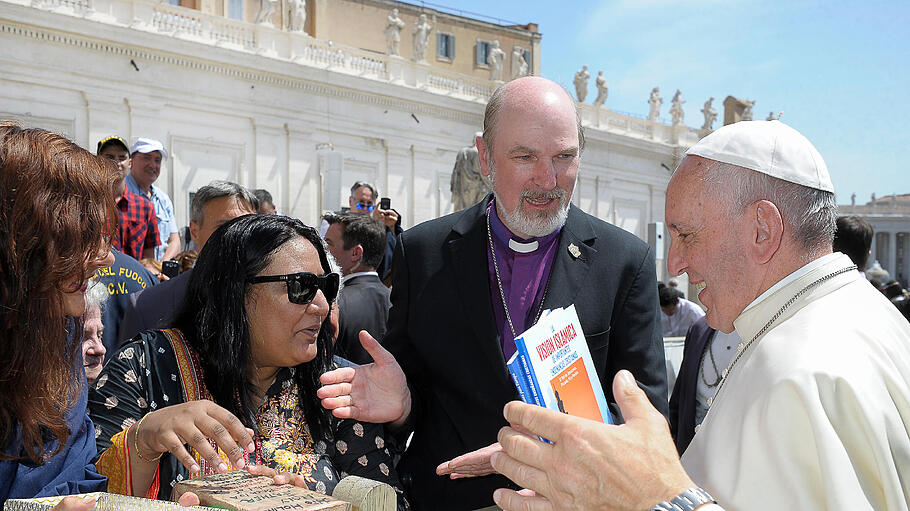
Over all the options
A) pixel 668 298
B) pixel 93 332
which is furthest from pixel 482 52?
pixel 93 332

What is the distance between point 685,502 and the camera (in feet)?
5.30

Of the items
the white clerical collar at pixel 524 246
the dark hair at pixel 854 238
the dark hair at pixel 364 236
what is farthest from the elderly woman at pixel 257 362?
the dark hair at pixel 854 238

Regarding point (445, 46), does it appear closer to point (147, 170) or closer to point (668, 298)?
point (668, 298)

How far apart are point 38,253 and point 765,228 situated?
1.76 meters

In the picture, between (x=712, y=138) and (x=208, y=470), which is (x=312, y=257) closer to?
(x=208, y=470)

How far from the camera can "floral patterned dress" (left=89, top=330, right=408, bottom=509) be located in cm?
257

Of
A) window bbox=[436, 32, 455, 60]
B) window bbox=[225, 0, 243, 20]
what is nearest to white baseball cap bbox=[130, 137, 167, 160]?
window bbox=[225, 0, 243, 20]

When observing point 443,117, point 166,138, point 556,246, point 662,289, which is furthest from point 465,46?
point 556,246

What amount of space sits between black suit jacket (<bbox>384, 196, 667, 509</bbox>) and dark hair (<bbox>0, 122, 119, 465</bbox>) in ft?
4.64

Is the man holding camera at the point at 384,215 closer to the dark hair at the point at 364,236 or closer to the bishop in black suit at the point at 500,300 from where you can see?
the dark hair at the point at 364,236

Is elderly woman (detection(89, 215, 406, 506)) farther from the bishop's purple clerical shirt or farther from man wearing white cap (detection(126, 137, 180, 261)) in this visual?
man wearing white cap (detection(126, 137, 180, 261))

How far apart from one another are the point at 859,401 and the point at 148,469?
189 cm

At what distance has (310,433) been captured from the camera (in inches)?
113

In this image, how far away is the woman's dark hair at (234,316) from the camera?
112 inches
